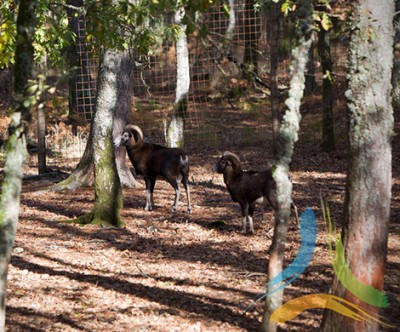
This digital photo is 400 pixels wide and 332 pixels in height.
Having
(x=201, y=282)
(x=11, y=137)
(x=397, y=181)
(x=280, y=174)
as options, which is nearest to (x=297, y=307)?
(x=201, y=282)

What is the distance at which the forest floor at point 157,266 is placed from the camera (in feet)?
24.9

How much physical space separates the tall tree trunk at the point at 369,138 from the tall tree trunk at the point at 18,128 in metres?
2.63

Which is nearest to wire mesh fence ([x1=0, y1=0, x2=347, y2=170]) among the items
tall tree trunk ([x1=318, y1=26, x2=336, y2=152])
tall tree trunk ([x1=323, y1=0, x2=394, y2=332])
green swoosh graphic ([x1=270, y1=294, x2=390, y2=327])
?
tall tree trunk ([x1=318, y1=26, x2=336, y2=152])

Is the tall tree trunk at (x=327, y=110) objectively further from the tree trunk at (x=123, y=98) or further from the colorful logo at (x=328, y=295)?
the colorful logo at (x=328, y=295)

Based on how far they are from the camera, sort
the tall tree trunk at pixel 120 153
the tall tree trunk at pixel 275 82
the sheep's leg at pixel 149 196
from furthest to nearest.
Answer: the tall tree trunk at pixel 120 153 < the sheep's leg at pixel 149 196 < the tall tree trunk at pixel 275 82

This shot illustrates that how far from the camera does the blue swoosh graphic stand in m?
8.97

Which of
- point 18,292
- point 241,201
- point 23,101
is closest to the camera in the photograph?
point 23,101

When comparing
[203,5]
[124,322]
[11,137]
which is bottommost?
[124,322]

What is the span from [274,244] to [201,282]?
2851 millimetres

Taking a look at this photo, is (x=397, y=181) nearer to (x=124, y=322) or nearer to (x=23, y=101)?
(x=124, y=322)

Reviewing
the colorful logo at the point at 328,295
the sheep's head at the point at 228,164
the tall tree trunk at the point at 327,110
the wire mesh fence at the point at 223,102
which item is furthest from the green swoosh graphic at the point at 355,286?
the tall tree trunk at the point at 327,110

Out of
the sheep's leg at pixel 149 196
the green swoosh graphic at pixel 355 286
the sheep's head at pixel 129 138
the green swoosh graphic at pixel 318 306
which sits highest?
the sheep's head at pixel 129 138

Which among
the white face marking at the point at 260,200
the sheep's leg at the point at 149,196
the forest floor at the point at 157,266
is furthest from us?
the sheep's leg at the point at 149,196

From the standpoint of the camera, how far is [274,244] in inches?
244
